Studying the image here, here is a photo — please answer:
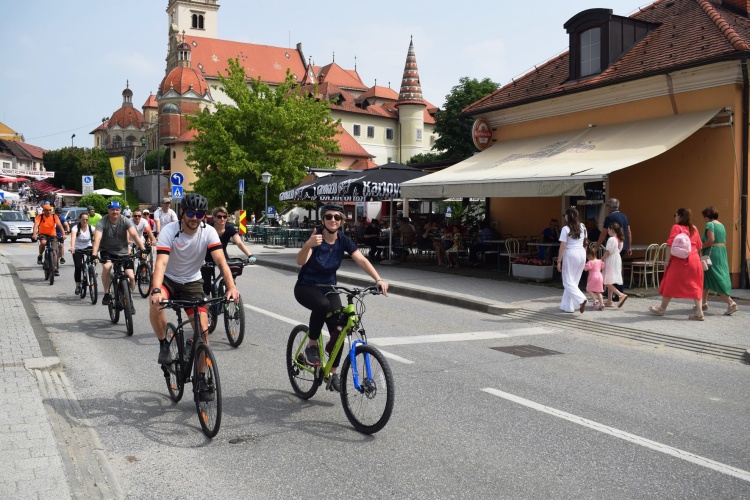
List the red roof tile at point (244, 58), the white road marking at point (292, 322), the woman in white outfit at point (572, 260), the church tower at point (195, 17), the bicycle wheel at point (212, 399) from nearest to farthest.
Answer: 1. the bicycle wheel at point (212, 399)
2. the white road marking at point (292, 322)
3. the woman in white outfit at point (572, 260)
4. the red roof tile at point (244, 58)
5. the church tower at point (195, 17)

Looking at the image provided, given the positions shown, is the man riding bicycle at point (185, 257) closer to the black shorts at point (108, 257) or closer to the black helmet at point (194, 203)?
the black helmet at point (194, 203)

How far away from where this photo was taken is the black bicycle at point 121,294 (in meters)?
9.55

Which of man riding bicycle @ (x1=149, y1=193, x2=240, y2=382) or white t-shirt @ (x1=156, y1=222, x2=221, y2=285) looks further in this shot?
white t-shirt @ (x1=156, y1=222, x2=221, y2=285)

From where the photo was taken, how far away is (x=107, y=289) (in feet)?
35.2

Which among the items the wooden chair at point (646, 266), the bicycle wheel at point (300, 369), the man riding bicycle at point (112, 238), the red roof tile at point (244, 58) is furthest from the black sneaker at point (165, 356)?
the red roof tile at point (244, 58)

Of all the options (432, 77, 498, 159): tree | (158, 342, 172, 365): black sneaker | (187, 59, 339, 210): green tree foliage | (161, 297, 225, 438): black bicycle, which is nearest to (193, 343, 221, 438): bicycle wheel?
(161, 297, 225, 438): black bicycle

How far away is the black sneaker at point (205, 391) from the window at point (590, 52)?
15288 millimetres

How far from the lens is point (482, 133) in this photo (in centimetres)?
2116

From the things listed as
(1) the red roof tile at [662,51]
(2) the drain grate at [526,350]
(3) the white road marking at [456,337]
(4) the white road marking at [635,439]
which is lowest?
(4) the white road marking at [635,439]

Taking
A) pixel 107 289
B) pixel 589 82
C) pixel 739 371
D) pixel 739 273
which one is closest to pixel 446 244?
pixel 589 82

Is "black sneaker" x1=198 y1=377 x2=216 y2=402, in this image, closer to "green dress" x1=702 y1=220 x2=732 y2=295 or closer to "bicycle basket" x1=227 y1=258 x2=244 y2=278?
"bicycle basket" x1=227 y1=258 x2=244 y2=278

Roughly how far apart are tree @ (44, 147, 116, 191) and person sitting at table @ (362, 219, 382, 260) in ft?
283

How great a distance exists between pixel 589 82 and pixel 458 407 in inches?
528

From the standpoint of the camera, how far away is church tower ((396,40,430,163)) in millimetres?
94875
